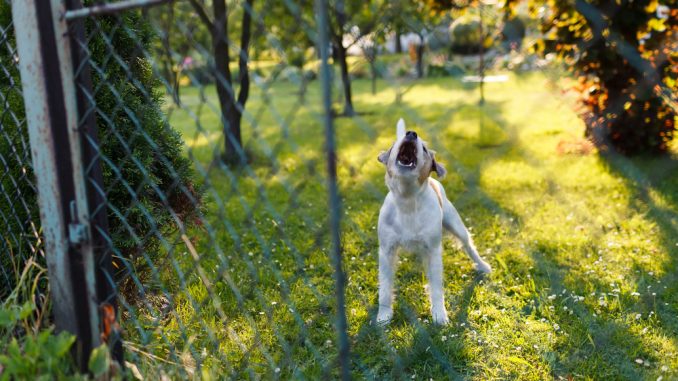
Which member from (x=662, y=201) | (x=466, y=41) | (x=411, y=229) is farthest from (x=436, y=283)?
(x=466, y=41)

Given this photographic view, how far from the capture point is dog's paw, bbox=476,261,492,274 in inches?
146

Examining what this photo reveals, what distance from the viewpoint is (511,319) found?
308cm

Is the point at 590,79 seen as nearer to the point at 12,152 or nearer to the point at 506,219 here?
the point at 506,219

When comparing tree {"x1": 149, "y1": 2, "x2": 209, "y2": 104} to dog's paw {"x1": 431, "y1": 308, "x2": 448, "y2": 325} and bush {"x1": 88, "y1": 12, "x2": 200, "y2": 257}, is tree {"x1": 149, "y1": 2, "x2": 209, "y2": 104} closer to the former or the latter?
bush {"x1": 88, "y1": 12, "x2": 200, "y2": 257}

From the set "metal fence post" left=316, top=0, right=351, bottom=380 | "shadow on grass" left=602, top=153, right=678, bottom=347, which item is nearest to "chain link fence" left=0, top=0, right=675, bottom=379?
"metal fence post" left=316, top=0, right=351, bottom=380

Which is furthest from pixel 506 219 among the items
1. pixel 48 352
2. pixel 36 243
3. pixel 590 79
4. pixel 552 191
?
pixel 48 352

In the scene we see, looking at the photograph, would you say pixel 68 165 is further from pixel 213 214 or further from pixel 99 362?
pixel 213 214

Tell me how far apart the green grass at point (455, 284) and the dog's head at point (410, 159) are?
16cm

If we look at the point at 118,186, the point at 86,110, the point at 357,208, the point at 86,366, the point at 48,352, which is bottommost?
the point at 357,208

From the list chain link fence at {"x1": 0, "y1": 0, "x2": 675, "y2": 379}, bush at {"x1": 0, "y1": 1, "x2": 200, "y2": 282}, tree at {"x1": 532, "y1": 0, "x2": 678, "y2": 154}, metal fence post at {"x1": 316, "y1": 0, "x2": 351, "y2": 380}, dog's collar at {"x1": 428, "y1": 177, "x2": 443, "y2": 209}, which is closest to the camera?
metal fence post at {"x1": 316, "y1": 0, "x2": 351, "y2": 380}

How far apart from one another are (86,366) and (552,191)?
4.42m

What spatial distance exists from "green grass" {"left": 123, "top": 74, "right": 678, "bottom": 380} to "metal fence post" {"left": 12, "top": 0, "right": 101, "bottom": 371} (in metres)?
0.28

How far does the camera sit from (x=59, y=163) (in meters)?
1.91

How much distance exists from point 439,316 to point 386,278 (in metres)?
0.33
